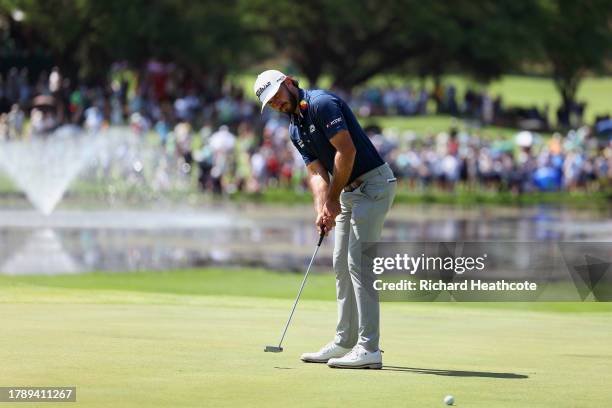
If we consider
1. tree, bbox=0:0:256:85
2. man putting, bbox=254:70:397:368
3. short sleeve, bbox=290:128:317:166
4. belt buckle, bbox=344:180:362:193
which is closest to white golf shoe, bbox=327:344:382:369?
man putting, bbox=254:70:397:368

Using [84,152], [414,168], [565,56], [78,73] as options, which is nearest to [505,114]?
[565,56]

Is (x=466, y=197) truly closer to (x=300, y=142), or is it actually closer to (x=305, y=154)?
(x=305, y=154)

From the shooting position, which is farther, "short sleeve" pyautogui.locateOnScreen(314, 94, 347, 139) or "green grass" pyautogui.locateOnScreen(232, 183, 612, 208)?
"green grass" pyautogui.locateOnScreen(232, 183, 612, 208)

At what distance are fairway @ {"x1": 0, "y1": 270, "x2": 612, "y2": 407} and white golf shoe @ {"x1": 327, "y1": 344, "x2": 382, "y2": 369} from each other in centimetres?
10

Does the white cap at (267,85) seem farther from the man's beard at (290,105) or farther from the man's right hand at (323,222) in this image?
the man's right hand at (323,222)

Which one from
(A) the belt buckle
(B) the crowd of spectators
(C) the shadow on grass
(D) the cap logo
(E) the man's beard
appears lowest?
(C) the shadow on grass

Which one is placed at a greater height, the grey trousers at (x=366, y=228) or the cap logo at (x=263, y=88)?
the cap logo at (x=263, y=88)

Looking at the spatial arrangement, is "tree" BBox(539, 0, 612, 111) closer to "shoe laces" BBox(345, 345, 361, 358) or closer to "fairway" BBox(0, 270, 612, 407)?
"fairway" BBox(0, 270, 612, 407)

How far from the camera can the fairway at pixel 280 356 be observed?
8.49m

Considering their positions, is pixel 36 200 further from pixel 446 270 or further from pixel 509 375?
pixel 509 375

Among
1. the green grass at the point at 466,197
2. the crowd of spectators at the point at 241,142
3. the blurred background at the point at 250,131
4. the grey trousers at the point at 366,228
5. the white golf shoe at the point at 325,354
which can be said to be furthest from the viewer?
the crowd of spectators at the point at 241,142

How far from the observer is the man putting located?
32.5ft

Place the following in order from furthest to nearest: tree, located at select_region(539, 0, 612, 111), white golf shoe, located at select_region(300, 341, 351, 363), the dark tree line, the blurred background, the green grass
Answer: tree, located at select_region(539, 0, 612, 111) → the dark tree line → the green grass → the blurred background → white golf shoe, located at select_region(300, 341, 351, 363)

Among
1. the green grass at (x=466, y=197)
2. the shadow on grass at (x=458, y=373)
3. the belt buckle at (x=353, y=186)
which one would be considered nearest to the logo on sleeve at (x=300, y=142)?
the belt buckle at (x=353, y=186)
